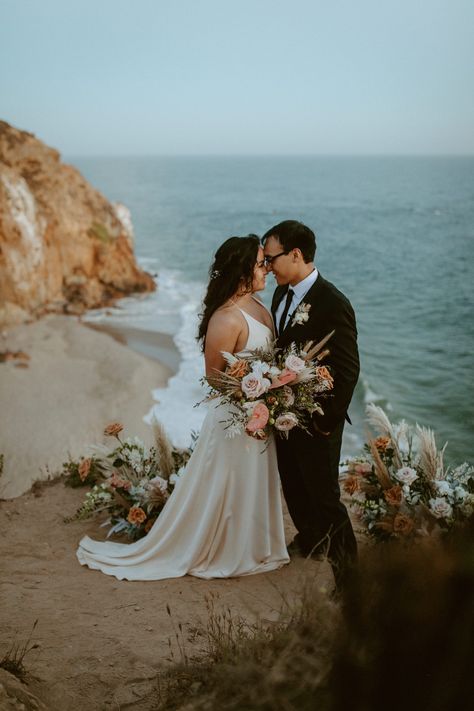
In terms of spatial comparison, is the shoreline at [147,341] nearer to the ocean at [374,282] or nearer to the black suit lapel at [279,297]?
the ocean at [374,282]

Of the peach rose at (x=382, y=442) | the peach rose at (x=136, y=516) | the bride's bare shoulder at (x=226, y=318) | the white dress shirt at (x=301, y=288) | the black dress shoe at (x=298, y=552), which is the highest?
the white dress shirt at (x=301, y=288)

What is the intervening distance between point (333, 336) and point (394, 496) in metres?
1.64

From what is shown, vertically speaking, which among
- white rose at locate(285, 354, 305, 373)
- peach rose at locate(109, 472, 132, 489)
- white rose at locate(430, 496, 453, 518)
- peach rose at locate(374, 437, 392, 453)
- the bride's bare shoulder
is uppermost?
the bride's bare shoulder

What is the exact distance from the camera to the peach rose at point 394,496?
205 inches

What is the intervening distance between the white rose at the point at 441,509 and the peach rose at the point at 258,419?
1801 mm

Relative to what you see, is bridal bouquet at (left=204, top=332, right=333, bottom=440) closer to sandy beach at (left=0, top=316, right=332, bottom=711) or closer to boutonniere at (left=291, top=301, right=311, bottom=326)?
boutonniere at (left=291, top=301, right=311, bottom=326)

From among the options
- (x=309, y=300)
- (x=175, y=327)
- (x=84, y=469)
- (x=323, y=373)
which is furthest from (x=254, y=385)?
(x=175, y=327)

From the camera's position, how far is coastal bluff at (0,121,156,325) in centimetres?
2100

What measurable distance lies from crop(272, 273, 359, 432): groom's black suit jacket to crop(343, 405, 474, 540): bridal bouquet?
1.79ft

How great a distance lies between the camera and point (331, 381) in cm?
437

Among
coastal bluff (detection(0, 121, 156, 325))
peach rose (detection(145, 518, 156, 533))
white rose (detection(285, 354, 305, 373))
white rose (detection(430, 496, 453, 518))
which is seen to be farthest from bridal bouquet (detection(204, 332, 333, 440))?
coastal bluff (detection(0, 121, 156, 325))

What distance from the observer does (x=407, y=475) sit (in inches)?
206

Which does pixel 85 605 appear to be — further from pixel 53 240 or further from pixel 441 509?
pixel 53 240

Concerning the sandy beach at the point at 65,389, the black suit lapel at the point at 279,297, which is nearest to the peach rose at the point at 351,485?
the black suit lapel at the point at 279,297
